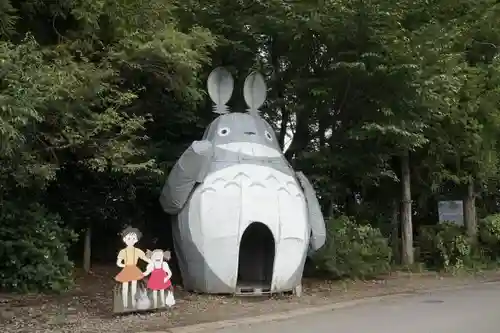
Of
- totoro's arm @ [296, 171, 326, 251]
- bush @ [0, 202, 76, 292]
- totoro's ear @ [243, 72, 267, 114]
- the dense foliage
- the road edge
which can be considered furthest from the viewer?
totoro's ear @ [243, 72, 267, 114]

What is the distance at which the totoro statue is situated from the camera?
35.8 feet

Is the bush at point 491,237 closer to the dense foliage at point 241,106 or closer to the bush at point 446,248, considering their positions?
the dense foliage at point 241,106

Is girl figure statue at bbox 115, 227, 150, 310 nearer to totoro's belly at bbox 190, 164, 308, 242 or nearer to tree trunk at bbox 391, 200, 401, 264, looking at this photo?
totoro's belly at bbox 190, 164, 308, 242

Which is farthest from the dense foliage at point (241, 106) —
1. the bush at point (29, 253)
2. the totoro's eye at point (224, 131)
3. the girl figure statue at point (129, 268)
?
the girl figure statue at point (129, 268)

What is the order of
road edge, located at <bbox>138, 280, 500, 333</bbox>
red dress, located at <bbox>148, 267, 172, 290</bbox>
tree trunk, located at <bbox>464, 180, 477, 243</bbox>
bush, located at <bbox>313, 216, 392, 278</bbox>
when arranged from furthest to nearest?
tree trunk, located at <bbox>464, 180, 477, 243</bbox>, bush, located at <bbox>313, 216, 392, 278</bbox>, red dress, located at <bbox>148, 267, 172, 290</bbox>, road edge, located at <bbox>138, 280, 500, 333</bbox>

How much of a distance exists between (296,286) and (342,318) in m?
1.78

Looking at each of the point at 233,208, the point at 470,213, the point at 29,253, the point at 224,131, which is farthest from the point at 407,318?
the point at 470,213

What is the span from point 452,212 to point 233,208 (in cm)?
1037

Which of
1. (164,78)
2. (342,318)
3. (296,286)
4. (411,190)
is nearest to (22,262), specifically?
(164,78)

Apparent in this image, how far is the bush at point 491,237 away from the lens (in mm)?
18375

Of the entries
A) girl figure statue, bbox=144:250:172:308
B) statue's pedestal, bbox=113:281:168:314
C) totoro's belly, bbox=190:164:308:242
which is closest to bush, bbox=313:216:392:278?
totoro's belly, bbox=190:164:308:242

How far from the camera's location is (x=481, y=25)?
16.4 meters

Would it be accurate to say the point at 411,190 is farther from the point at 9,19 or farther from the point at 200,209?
the point at 9,19

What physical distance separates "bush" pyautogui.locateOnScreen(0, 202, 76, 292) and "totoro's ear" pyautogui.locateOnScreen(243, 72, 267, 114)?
4.79m
